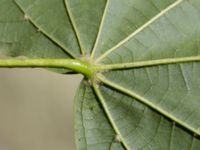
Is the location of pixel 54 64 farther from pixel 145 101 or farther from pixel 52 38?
pixel 145 101

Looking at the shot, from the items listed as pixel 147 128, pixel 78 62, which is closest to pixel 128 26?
pixel 78 62

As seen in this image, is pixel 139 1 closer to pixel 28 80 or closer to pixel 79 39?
pixel 79 39

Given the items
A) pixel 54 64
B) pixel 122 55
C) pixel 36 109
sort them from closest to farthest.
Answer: pixel 54 64, pixel 122 55, pixel 36 109

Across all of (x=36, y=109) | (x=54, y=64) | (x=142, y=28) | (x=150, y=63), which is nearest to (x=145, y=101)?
(x=150, y=63)

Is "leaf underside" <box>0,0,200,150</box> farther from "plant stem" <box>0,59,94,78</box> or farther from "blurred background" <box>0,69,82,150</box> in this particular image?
"blurred background" <box>0,69,82,150</box>

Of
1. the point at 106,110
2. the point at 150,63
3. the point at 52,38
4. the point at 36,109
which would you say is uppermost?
the point at 52,38

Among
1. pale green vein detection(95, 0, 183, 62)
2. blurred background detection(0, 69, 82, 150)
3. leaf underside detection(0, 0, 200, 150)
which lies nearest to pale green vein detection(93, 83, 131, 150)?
leaf underside detection(0, 0, 200, 150)

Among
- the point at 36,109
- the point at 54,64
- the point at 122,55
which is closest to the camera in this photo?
the point at 54,64
